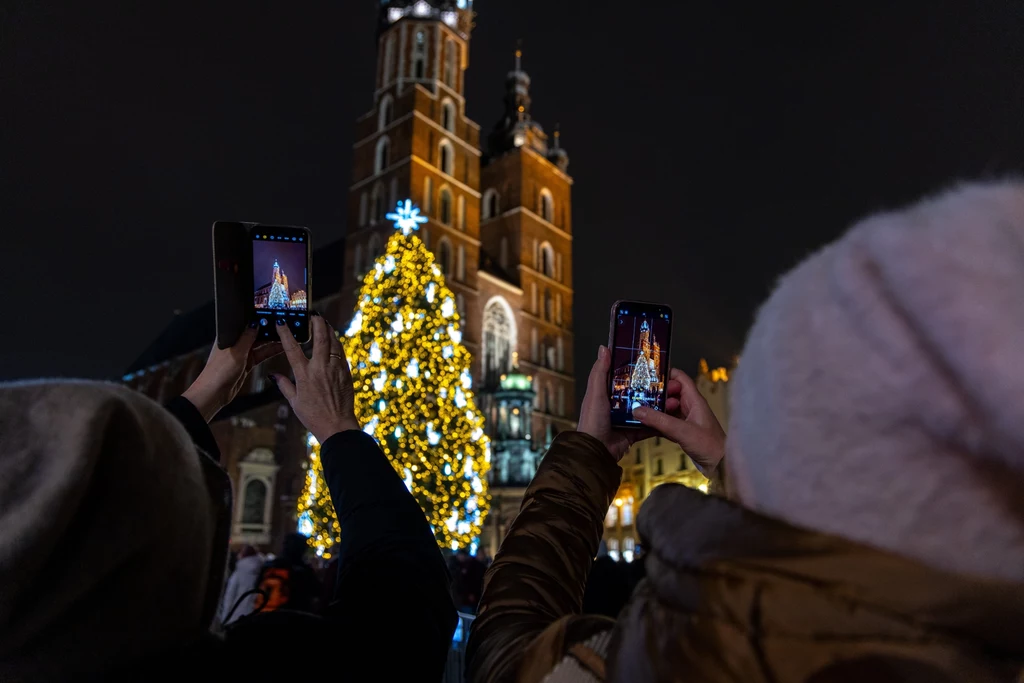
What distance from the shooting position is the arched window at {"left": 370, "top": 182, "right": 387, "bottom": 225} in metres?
31.6

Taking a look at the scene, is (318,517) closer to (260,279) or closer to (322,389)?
(260,279)

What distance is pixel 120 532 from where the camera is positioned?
79 cm

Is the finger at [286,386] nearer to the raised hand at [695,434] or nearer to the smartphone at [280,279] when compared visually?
the smartphone at [280,279]

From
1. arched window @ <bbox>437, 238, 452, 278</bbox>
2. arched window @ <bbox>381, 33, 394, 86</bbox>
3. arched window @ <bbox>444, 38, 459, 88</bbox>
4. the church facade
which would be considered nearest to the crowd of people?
the church facade

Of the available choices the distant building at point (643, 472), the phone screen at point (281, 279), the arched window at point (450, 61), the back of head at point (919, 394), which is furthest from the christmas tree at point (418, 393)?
the arched window at point (450, 61)

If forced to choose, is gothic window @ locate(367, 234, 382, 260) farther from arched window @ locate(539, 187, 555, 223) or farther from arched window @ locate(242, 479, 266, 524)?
arched window @ locate(539, 187, 555, 223)

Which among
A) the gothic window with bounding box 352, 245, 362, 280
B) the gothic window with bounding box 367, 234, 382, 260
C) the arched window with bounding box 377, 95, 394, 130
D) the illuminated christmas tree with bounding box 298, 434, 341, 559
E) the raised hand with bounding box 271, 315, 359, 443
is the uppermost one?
the arched window with bounding box 377, 95, 394, 130

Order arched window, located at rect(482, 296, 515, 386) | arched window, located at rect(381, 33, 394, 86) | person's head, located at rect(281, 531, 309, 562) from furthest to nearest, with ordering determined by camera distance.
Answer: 1. arched window, located at rect(381, 33, 394, 86)
2. arched window, located at rect(482, 296, 515, 386)
3. person's head, located at rect(281, 531, 309, 562)

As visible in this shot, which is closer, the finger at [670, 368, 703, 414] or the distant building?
the finger at [670, 368, 703, 414]

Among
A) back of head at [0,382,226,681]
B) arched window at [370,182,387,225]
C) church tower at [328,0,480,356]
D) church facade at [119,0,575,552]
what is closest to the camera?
back of head at [0,382,226,681]

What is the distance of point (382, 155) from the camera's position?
33.6 meters

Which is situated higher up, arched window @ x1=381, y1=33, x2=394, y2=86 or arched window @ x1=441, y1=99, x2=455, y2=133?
arched window @ x1=381, y1=33, x2=394, y2=86

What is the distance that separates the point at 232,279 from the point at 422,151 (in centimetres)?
3152

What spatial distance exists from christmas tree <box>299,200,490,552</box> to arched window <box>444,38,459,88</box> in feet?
75.4
